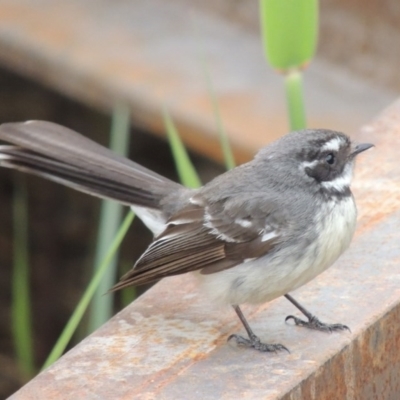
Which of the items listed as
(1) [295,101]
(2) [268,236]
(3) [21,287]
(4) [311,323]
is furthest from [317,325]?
(3) [21,287]

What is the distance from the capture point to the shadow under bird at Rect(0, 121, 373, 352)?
3.19 meters

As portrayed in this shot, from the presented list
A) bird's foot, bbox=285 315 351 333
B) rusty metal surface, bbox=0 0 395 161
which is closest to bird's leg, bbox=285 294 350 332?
bird's foot, bbox=285 315 351 333

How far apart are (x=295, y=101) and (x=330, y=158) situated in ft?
1.36

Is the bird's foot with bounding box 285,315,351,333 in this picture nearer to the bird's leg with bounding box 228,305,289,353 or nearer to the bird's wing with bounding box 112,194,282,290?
the bird's leg with bounding box 228,305,289,353

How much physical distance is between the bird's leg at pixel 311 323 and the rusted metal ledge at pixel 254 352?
24 mm

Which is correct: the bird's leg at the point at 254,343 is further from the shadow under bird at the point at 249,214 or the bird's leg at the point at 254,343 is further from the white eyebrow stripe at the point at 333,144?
the white eyebrow stripe at the point at 333,144

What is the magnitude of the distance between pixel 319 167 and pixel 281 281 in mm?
470

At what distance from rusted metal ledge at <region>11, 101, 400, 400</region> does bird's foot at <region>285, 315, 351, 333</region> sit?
22 millimetres

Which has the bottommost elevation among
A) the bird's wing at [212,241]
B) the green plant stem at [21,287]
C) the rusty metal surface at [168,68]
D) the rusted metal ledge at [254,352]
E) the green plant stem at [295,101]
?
the green plant stem at [21,287]

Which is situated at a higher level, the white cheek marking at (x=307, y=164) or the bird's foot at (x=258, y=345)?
the white cheek marking at (x=307, y=164)

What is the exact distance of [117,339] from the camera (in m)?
3.11

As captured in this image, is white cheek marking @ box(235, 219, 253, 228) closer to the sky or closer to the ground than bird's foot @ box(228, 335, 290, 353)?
closer to the sky

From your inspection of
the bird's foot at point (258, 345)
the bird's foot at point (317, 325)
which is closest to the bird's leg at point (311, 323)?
the bird's foot at point (317, 325)

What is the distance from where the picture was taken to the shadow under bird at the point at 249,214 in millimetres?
3193
